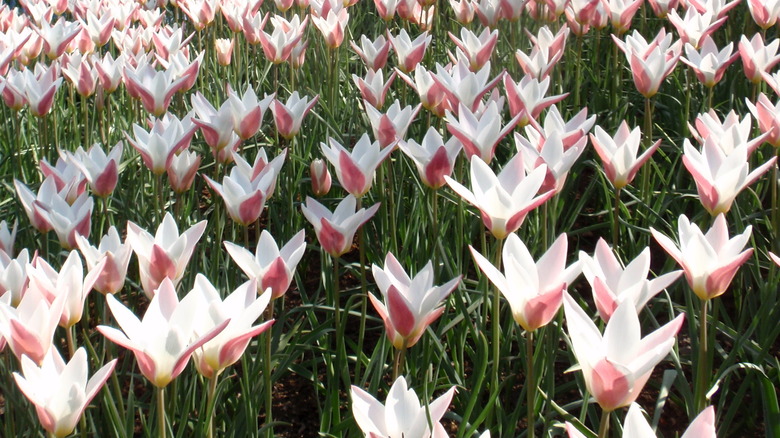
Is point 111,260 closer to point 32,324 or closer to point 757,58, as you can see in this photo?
point 32,324

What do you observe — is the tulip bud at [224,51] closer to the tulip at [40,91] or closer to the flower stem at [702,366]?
the tulip at [40,91]

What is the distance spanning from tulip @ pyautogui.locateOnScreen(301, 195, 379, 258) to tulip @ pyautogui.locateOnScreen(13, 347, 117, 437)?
20.5 inches

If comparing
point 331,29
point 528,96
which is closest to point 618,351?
point 528,96

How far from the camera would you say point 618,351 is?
3.12 feet

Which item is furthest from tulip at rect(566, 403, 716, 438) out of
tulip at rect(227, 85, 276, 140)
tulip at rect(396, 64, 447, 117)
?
tulip at rect(396, 64, 447, 117)

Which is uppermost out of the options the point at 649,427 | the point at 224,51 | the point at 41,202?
the point at 649,427

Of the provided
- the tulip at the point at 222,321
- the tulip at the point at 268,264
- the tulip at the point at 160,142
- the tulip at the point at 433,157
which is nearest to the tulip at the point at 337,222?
the tulip at the point at 268,264

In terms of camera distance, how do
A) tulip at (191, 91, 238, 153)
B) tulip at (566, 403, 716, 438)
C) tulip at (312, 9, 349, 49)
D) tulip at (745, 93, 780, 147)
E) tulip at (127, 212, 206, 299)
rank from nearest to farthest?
tulip at (566, 403, 716, 438) < tulip at (127, 212, 206, 299) < tulip at (745, 93, 780, 147) < tulip at (191, 91, 238, 153) < tulip at (312, 9, 349, 49)

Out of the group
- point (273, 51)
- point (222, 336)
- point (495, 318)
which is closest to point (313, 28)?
point (273, 51)

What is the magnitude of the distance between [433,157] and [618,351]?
2.61 ft

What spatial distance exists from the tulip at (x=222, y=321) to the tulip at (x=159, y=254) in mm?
229

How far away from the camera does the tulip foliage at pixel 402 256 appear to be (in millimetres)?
1070

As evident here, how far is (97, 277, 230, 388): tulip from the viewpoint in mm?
1009

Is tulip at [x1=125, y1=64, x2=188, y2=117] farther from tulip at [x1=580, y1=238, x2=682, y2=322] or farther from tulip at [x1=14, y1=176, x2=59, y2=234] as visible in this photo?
tulip at [x1=580, y1=238, x2=682, y2=322]
